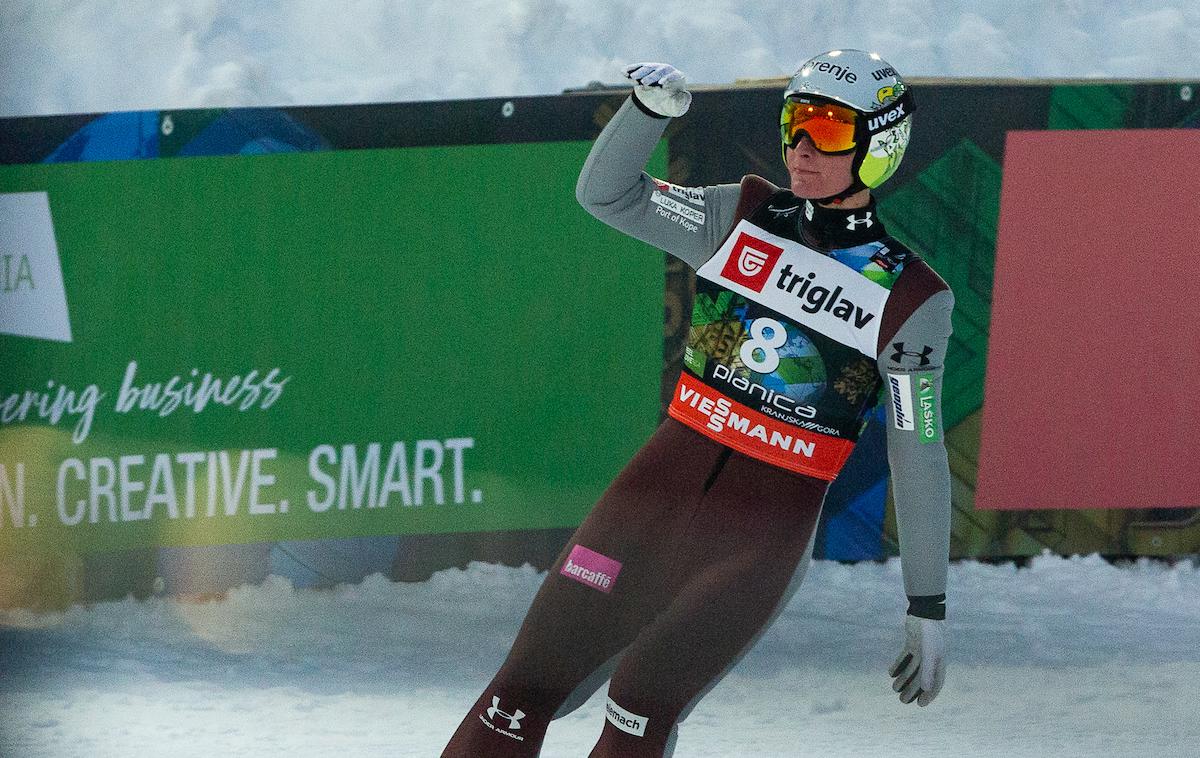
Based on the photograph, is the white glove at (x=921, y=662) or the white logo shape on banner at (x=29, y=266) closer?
the white glove at (x=921, y=662)

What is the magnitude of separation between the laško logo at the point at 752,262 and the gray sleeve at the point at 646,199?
0.06m

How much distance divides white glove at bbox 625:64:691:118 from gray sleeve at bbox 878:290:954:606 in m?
0.70

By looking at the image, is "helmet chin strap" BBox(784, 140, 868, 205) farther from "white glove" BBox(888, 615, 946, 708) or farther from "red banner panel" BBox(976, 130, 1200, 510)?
"red banner panel" BBox(976, 130, 1200, 510)

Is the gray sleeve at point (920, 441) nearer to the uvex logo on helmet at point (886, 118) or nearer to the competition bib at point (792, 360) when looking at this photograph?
the competition bib at point (792, 360)

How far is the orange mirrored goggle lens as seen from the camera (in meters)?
3.29

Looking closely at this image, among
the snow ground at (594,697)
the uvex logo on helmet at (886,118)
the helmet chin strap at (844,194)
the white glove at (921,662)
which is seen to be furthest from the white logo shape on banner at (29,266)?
the white glove at (921,662)

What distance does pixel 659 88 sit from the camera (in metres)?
3.18

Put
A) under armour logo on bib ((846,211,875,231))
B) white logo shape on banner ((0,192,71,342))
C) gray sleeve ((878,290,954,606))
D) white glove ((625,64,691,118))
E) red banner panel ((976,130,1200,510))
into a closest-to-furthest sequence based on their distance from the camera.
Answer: white glove ((625,64,691,118)) → gray sleeve ((878,290,954,606)) → under armour logo on bib ((846,211,875,231)) → white logo shape on banner ((0,192,71,342)) → red banner panel ((976,130,1200,510))

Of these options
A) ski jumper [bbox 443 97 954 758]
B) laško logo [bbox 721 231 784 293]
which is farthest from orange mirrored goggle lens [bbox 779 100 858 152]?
laško logo [bbox 721 231 784 293]

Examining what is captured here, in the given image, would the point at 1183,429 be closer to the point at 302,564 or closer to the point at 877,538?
the point at 877,538

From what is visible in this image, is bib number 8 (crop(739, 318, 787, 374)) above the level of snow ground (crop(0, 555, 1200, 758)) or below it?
above

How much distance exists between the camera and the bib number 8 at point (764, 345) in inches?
132

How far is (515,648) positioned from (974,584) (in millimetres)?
2843

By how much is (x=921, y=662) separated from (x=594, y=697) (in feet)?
4.96
